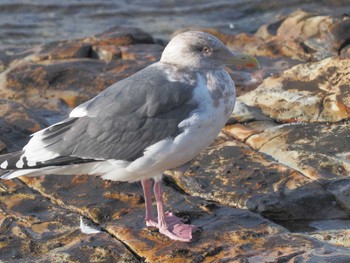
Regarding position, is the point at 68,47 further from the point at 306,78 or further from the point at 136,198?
the point at 136,198

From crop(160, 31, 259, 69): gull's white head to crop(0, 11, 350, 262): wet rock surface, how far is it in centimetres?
98

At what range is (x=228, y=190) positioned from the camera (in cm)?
600

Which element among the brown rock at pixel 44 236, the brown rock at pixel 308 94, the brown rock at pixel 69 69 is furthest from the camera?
the brown rock at pixel 69 69

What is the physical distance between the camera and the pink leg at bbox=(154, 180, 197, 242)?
5316 millimetres

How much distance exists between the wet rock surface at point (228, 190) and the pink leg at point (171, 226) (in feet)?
0.17

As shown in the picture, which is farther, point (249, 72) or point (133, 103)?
point (249, 72)

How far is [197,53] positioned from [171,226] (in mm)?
1168

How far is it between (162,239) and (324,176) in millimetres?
1402

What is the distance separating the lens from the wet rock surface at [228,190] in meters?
5.21

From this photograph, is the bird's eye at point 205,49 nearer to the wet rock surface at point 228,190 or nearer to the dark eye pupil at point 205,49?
the dark eye pupil at point 205,49

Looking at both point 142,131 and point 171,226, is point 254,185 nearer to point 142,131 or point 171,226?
point 171,226

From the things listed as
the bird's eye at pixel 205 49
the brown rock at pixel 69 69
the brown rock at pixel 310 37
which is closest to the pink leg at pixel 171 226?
the bird's eye at pixel 205 49

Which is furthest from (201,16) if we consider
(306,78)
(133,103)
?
(133,103)

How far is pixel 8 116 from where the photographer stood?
7.27 meters
